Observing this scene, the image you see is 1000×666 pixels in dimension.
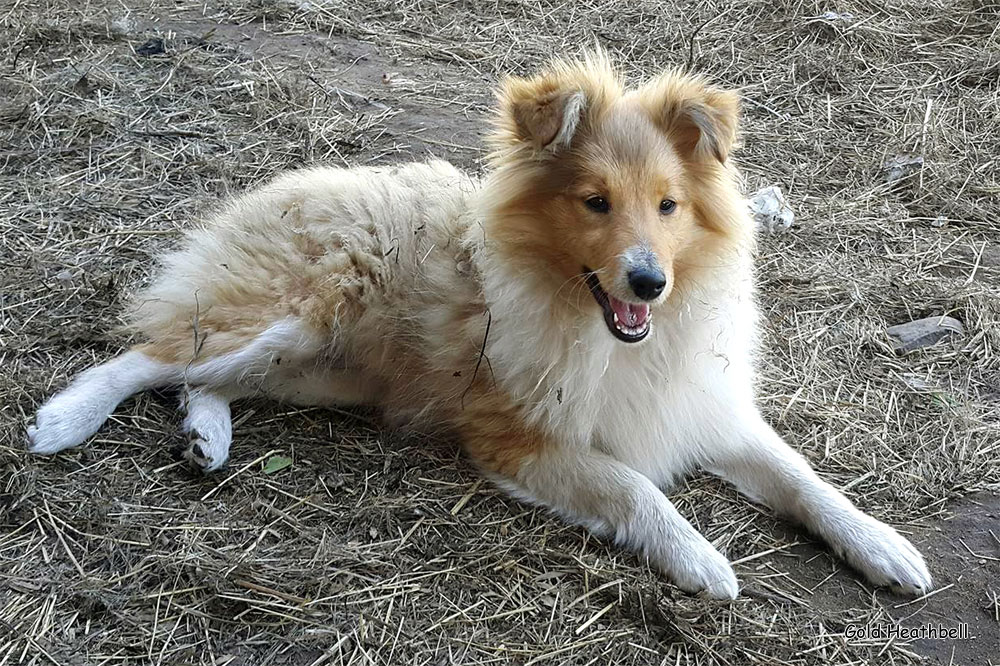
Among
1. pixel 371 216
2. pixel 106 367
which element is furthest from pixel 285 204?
pixel 106 367

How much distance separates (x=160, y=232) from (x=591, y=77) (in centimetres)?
291

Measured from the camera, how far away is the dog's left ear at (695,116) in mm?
3277

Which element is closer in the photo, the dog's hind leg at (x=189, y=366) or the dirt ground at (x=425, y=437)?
the dirt ground at (x=425, y=437)

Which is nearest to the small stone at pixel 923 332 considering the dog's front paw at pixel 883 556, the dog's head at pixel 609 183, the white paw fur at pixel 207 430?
the dog's front paw at pixel 883 556

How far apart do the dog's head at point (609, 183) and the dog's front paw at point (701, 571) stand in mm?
879

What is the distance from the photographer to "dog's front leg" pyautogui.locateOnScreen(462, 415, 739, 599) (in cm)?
333

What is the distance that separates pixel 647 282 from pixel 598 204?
0.42 metres

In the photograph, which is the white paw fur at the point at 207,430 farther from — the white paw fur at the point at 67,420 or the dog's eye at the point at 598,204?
the dog's eye at the point at 598,204

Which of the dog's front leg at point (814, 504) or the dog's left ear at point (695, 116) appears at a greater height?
the dog's left ear at point (695, 116)

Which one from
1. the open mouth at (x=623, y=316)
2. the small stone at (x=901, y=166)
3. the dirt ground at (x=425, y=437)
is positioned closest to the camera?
the dirt ground at (x=425, y=437)

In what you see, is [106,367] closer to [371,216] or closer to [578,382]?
[371,216]

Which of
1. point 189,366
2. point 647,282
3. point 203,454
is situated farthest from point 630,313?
point 189,366

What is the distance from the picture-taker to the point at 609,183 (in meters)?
3.22

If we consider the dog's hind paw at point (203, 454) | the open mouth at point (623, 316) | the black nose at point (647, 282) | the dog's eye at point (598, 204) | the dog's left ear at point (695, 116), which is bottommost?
the dog's hind paw at point (203, 454)
